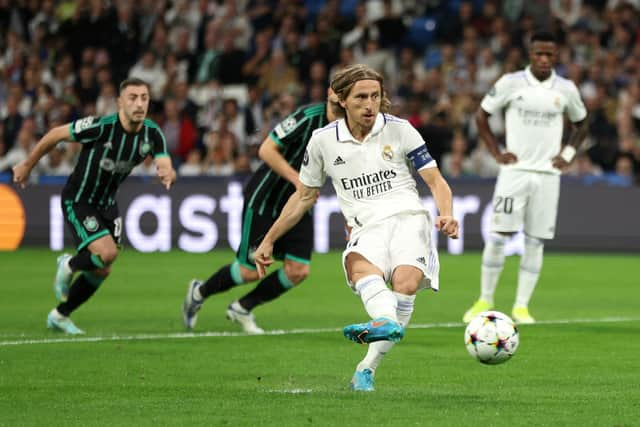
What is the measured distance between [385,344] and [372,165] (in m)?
1.04

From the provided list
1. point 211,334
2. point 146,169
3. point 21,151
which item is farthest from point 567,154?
point 21,151

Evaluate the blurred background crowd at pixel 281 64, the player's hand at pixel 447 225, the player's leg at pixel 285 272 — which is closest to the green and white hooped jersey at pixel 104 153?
the player's leg at pixel 285 272

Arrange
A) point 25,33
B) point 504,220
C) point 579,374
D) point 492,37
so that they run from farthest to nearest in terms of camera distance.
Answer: point 25,33
point 492,37
point 504,220
point 579,374

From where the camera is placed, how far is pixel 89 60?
24297 millimetres

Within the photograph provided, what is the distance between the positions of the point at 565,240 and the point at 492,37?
182 inches

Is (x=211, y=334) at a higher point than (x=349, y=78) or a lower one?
lower

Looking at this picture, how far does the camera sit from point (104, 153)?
38.4ft

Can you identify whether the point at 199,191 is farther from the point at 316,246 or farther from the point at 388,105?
the point at 388,105

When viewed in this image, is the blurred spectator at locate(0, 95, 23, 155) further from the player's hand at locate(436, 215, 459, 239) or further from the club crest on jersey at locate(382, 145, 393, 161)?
the player's hand at locate(436, 215, 459, 239)

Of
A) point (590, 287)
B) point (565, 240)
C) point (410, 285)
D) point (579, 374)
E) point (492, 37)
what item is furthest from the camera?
point (492, 37)

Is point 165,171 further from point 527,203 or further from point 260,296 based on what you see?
point 527,203

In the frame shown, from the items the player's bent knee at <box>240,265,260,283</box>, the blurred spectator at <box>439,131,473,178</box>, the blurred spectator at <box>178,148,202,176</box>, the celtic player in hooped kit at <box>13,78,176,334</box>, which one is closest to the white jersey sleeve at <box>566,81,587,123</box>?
the player's bent knee at <box>240,265,260,283</box>

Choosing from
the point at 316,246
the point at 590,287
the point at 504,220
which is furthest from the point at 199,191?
the point at 504,220

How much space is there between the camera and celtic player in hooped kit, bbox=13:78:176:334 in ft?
38.0
